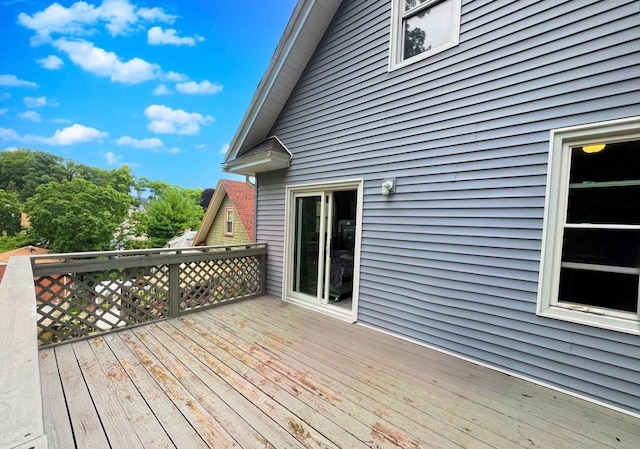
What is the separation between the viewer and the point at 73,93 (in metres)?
35.9

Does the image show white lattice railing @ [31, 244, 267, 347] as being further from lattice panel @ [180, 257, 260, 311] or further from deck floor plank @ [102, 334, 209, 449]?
deck floor plank @ [102, 334, 209, 449]

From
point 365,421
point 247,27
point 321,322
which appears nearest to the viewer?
point 365,421

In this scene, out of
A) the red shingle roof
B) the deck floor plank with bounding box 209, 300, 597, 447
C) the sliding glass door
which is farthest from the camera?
the red shingle roof

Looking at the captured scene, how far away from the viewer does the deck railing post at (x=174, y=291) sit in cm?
397

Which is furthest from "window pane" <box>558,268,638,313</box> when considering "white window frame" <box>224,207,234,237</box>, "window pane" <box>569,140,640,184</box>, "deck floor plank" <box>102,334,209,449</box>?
"white window frame" <box>224,207,234,237</box>

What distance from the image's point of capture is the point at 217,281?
463 centimetres

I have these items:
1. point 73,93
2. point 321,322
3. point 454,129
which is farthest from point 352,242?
point 73,93

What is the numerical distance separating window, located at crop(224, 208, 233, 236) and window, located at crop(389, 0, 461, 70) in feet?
36.2

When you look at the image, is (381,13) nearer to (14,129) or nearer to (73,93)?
(73,93)

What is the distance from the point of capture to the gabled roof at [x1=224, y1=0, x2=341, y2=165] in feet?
13.1

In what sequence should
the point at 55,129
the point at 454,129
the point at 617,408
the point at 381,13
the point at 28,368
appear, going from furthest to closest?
1. the point at 55,129
2. the point at 381,13
3. the point at 454,129
4. the point at 617,408
5. the point at 28,368

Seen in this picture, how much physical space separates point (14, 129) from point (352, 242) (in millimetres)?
54078

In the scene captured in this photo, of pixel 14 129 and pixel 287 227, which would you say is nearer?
pixel 287 227

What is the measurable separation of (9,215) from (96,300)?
3218 cm
